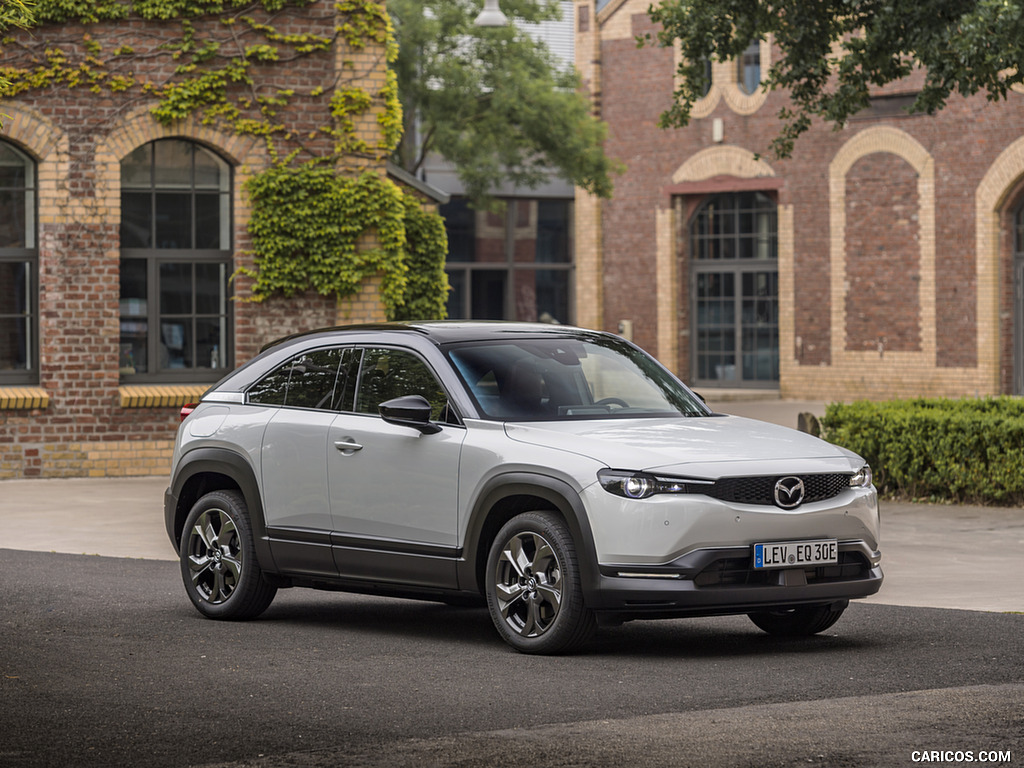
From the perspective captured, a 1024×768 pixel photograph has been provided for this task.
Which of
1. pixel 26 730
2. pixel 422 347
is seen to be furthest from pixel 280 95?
pixel 26 730

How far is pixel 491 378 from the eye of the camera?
27.8 feet

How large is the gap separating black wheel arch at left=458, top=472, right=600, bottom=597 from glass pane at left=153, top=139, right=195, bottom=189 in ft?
35.6

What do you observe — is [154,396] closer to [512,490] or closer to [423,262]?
[423,262]

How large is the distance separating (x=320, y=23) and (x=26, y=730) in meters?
12.8

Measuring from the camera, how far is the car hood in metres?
7.55

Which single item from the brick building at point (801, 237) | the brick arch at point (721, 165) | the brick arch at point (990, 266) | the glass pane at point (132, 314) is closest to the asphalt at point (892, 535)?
the glass pane at point (132, 314)

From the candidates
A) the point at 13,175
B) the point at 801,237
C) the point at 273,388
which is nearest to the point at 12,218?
the point at 13,175

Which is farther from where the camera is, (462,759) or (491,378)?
(491,378)

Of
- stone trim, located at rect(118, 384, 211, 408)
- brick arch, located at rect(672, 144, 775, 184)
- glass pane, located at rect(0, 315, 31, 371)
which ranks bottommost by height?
stone trim, located at rect(118, 384, 211, 408)

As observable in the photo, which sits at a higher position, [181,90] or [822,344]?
[181,90]

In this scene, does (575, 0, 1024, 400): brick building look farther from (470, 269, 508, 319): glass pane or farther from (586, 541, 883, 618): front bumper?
(586, 541, 883, 618): front bumper

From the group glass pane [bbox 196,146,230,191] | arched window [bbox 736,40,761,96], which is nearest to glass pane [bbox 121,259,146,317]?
glass pane [bbox 196,146,230,191]

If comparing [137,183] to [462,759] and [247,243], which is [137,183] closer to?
[247,243]

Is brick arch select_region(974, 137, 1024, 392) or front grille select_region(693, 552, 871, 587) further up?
brick arch select_region(974, 137, 1024, 392)
